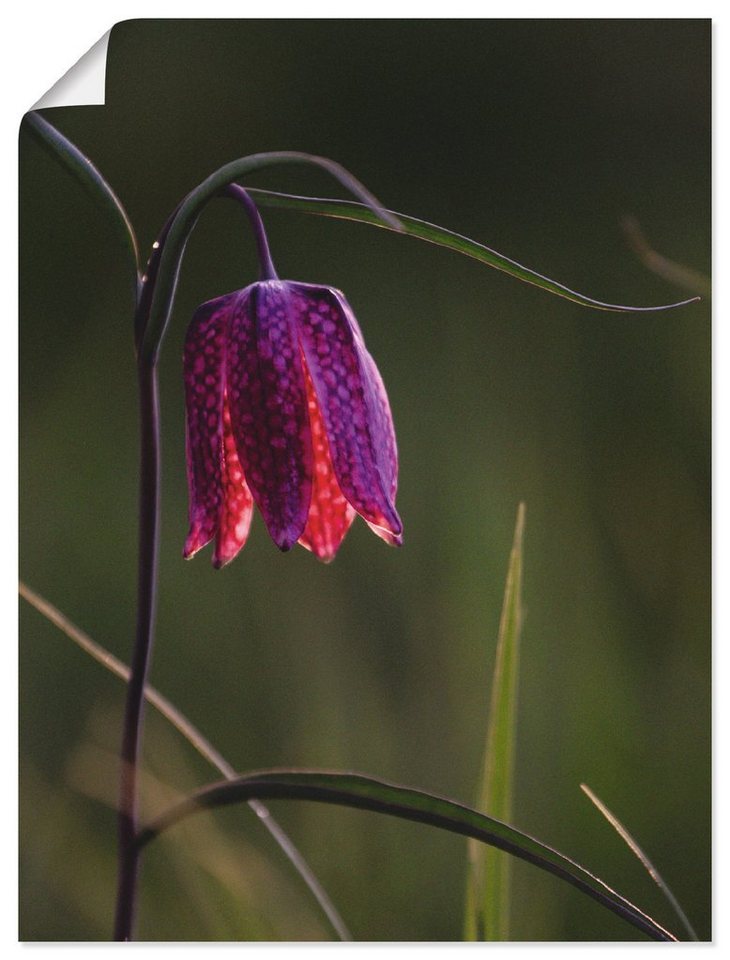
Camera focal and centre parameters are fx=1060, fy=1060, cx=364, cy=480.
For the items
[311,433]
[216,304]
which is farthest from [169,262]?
[311,433]

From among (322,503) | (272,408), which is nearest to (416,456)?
(322,503)

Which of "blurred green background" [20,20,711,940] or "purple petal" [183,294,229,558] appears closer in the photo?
"purple petal" [183,294,229,558]

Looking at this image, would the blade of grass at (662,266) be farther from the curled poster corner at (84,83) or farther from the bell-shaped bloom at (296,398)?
the curled poster corner at (84,83)

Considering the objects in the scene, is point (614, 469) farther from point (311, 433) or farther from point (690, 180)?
point (311, 433)

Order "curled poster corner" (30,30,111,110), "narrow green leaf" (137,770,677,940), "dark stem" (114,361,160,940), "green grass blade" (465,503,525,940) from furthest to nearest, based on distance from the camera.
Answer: "curled poster corner" (30,30,111,110) < "green grass blade" (465,503,525,940) < "dark stem" (114,361,160,940) < "narrow green leaf" (137,770,677,940)

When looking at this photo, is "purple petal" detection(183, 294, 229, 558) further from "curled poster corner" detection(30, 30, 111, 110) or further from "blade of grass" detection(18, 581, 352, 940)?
"curled poster corner" detection(30, 30, 111, 110)

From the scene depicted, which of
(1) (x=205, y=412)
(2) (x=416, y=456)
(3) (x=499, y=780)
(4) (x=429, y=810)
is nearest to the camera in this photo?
(4) (x=429, y=810)

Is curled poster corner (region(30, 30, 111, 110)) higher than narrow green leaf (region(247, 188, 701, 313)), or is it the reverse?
curled poster corner (region(30, 30, 111, 110))

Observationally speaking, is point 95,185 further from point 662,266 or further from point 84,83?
point 662,266

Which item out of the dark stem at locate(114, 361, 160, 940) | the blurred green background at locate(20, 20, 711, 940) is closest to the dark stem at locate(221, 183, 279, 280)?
the dark stem at locate(114, 361, 160, 940)
